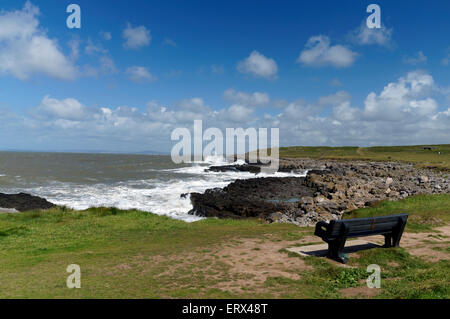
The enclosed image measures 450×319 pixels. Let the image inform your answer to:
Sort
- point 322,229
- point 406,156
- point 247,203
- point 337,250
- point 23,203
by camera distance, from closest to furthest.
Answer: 1. point 337,250
2. point 322,229
3. point 247,203
4. point 23,203
5. point 406,156

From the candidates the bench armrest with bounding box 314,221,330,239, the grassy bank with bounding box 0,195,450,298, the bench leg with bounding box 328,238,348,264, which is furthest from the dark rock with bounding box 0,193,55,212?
the bench leg with bounding box 328,238,348,264

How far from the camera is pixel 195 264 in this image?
746cm

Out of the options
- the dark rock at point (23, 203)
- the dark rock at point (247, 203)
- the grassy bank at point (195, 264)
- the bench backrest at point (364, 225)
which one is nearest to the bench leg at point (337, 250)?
the bench backrest at point (364, 225)

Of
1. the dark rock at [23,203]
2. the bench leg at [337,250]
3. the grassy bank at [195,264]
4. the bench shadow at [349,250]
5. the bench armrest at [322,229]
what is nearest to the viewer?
the grassy bank at [195,264]

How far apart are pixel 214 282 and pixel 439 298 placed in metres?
3.83

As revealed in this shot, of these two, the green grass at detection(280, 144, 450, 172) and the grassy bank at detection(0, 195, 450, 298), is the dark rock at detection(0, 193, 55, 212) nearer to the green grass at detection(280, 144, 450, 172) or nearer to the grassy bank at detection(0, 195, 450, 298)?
the grassy bank at detection(0, 195, 450, 298)

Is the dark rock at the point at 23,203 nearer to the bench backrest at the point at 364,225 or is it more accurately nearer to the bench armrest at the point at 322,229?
the bench armrest at the point at 322,229

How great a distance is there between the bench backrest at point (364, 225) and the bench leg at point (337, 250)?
190mm

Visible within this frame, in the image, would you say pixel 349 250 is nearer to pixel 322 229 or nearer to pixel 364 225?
pixel 364 225

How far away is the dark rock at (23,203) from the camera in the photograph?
23.4 meters


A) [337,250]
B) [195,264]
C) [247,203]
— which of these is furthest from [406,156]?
[195,264]

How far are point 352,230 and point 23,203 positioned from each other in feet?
85.8

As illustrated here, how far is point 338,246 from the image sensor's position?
7.16 m

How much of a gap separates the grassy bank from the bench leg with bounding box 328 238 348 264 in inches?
11.5
